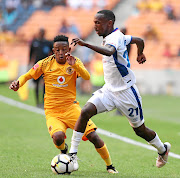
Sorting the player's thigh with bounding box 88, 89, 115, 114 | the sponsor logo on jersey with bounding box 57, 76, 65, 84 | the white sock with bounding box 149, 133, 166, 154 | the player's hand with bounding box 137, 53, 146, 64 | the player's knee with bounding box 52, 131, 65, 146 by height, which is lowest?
the white sock with bounding box 149, 133, 166, 154

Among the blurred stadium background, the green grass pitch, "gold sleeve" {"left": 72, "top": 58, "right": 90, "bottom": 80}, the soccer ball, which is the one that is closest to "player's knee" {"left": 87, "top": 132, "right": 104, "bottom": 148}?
the green grass pitch

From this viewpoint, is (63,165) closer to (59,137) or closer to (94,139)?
(59,137)

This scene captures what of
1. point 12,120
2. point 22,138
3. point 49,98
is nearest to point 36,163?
point 49,98

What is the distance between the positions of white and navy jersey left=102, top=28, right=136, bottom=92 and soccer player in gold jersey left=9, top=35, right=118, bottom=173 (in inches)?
13.6

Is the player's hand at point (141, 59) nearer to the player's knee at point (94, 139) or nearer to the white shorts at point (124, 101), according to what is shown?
the white shorts at point (124, 101)

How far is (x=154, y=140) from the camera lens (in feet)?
20.6

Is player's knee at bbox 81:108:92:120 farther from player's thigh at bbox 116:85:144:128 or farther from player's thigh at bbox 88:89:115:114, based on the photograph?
player's thigh at bbox 116:85:144:128

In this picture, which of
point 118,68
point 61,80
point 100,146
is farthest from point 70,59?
point 100,146

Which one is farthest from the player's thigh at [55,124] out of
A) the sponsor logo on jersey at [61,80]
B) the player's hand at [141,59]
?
the player's hand at [141,59]

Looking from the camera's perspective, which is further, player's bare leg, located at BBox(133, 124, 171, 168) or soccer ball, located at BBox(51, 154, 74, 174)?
player's bare leg, located at BBox(133, 124, 171, 168)

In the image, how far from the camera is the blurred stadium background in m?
23.3

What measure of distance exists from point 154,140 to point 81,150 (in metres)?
2.15

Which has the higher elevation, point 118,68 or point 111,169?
point 118,68

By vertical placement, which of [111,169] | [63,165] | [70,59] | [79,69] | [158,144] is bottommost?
[111,169]
